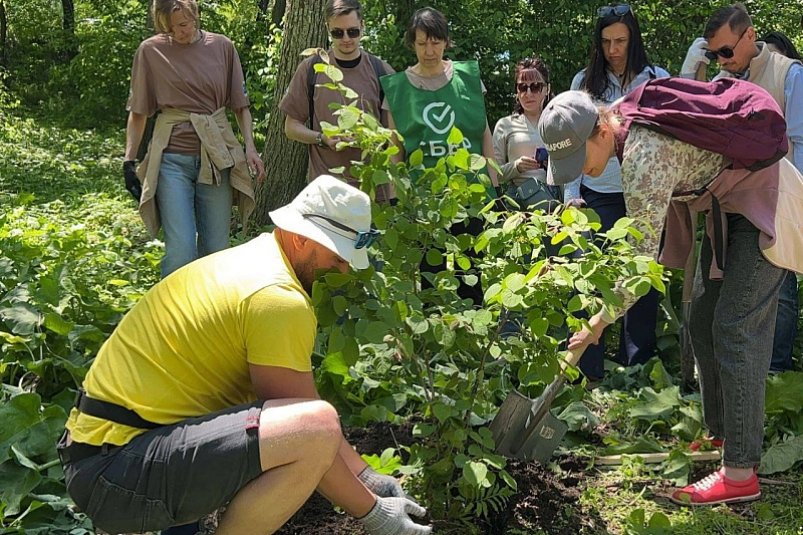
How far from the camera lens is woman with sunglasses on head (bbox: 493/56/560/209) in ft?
14.1

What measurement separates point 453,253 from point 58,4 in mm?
18810

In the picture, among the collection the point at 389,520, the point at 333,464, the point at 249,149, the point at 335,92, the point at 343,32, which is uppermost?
the point at 343,32

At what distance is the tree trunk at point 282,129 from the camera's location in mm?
5934

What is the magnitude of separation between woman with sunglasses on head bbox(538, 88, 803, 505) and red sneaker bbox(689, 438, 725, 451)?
6.4 inches

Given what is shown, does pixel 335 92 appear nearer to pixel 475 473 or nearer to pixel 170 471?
pixel 475 473

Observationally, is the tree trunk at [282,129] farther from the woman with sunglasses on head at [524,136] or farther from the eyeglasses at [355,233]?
the eyeglasses at [355,233]

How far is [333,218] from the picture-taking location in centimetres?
232

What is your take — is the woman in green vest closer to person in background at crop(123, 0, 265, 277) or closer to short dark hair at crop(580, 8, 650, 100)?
short dark hair at crop(580, 8, 650, 100)

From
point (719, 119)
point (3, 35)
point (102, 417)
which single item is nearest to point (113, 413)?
point (102, 417)

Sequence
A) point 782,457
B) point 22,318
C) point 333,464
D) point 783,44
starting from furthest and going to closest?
point 783,44 < point 22,318 < point 782,457 < point 333,464

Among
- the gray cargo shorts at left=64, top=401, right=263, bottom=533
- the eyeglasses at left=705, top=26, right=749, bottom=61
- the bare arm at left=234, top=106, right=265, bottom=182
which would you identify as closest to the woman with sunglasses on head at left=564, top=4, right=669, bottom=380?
the eyeglasses at left=705, top=26, right=749, bottom=61

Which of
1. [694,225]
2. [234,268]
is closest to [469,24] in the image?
[694,225]

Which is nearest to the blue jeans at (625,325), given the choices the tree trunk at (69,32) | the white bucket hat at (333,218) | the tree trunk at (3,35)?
the white bucket hat at (333,218)

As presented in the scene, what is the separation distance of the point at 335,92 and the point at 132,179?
3.44 ft
